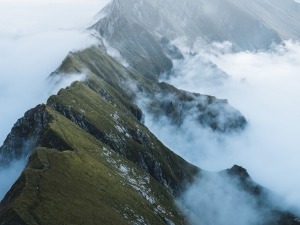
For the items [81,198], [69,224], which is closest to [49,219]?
[69,224]

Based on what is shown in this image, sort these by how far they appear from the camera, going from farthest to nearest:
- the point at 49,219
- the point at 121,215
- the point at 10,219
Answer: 1. the point at 121,215
2. the point at 49,219
3. the point at 10,219

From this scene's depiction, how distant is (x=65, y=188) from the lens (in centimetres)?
17862

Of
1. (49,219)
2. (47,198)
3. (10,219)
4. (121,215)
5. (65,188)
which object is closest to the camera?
(10,219)

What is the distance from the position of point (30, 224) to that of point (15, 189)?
26775mm

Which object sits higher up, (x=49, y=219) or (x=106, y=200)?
(x=106, y=200)

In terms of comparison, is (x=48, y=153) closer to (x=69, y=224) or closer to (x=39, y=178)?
(x=39, y=178)

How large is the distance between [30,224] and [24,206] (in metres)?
9.02

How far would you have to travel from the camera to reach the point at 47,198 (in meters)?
160

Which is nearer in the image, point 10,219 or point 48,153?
point 10,219

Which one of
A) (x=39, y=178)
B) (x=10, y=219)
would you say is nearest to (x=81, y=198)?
(x=39, y=178)

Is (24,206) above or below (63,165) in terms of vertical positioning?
below

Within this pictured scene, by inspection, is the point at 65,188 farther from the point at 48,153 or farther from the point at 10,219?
the point at 10,219

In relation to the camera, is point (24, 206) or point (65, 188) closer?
point (24, 206)

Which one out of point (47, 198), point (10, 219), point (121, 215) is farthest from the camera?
point (121, 215)
